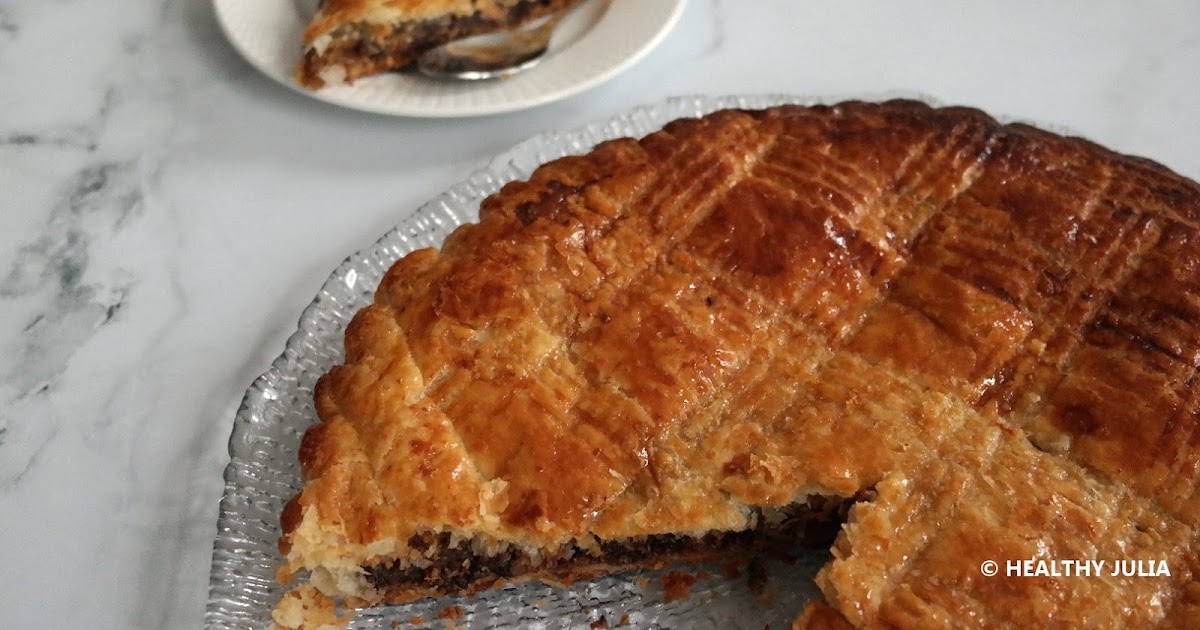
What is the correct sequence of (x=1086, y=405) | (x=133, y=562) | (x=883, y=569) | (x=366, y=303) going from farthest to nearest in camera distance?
(x=366, y=303), (x=133, y=562), (x=1086, y=405), (x=883, y=569)

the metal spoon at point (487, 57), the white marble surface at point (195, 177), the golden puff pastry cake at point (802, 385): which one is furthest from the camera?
the metal spoon at point (487, 57)

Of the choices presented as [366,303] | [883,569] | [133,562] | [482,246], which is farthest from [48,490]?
[883,569]

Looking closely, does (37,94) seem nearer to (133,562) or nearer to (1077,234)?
(133,562)

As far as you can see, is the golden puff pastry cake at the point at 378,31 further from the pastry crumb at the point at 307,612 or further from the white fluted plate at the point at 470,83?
the pastry crumb at the point at 307,612

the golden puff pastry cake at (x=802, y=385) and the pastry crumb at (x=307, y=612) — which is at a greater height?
the golden puff pastry cake at (x=802, y=385)

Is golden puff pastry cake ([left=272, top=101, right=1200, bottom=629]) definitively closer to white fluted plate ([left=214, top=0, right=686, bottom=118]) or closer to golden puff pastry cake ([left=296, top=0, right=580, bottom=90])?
white fluted plate ([left=214, top=0, right=686, bottom=118])

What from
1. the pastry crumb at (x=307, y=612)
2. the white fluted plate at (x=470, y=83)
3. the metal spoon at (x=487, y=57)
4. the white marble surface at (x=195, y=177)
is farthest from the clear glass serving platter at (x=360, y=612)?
the metal spoon at (x=487, y=57)

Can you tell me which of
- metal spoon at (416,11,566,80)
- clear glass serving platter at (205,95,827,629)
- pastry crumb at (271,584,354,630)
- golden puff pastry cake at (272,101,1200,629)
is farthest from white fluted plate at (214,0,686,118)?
pastry crumb at (271,584,354,630)

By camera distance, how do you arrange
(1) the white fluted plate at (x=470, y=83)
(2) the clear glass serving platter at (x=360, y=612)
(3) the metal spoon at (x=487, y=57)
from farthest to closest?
(3) the metal spoon at (x=487, y=57) → (1) the white fluted plate at (x=470, y=83) → (2) the clear glass serving platter at (x=360, y=612)
